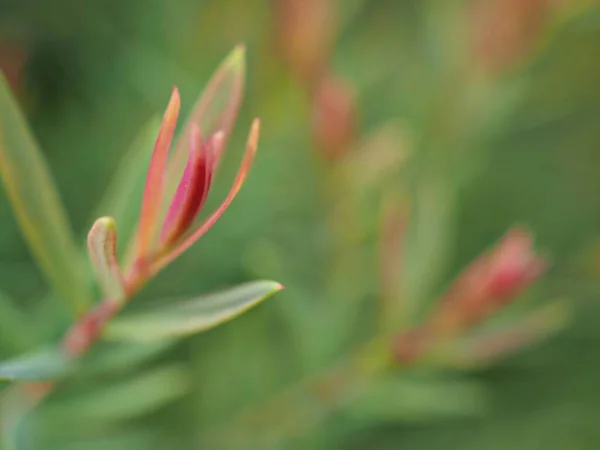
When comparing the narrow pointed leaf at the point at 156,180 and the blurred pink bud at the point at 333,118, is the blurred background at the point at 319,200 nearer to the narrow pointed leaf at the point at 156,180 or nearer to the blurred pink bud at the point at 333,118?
the blurred pink bud at the point at 333,118

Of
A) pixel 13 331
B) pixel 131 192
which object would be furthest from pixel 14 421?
pixel 131 192

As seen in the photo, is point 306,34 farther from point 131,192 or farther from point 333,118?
point 131,192

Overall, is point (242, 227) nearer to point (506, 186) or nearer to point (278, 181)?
point (278, 181)

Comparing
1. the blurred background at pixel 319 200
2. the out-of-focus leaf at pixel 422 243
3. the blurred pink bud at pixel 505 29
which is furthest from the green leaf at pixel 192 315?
the blurred pink bud at pixel 505 29

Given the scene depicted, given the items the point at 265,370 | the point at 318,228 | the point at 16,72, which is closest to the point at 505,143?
the point at 318,228

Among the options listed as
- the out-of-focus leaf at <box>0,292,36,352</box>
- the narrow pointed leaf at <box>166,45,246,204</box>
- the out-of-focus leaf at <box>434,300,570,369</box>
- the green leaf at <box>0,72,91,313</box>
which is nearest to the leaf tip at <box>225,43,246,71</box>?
the narrow pointed leaf at <box>166,45,246,204</box>

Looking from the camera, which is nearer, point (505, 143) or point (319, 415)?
point (319, 415)

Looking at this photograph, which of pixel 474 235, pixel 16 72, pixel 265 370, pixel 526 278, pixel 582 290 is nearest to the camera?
pixel 526 278
